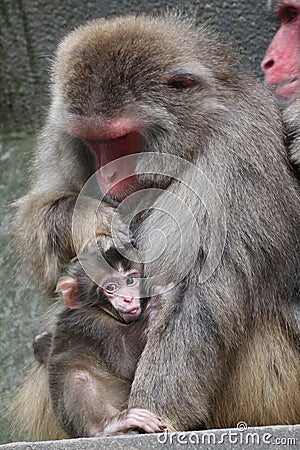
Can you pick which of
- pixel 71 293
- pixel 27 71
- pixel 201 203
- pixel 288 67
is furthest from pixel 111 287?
pixel 27 71

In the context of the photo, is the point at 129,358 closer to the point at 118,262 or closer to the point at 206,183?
the point at 118,262

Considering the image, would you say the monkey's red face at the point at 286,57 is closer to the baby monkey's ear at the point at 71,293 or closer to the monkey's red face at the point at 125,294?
the monkey's red face at the point at 125,294

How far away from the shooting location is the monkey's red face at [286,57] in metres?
4.73

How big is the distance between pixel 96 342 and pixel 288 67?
152 cm

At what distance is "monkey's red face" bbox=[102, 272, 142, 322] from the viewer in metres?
4.19

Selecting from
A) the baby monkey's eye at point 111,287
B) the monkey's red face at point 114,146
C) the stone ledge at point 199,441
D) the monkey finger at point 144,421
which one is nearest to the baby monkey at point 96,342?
the baby monkey's eye at point 111,287

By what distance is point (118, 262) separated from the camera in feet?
14.1

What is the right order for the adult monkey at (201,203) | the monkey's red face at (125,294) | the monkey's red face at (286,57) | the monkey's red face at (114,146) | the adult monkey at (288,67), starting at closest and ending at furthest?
1. the adult monkey at (201,203)
2. the monkey's red face at (125,294)
3. the monkey's red face at (114,146)
4. the adult monkey at (288,67)
5. the monkey's red face at (286,57)

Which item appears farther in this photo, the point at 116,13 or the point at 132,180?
the point at 116,13

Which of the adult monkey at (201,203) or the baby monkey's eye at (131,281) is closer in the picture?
the adult monkey at (201,203)

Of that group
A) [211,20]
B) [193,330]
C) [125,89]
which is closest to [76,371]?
[193,330]

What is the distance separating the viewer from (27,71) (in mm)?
6465

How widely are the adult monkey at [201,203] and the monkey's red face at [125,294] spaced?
8 centimetres

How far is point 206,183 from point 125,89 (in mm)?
498
